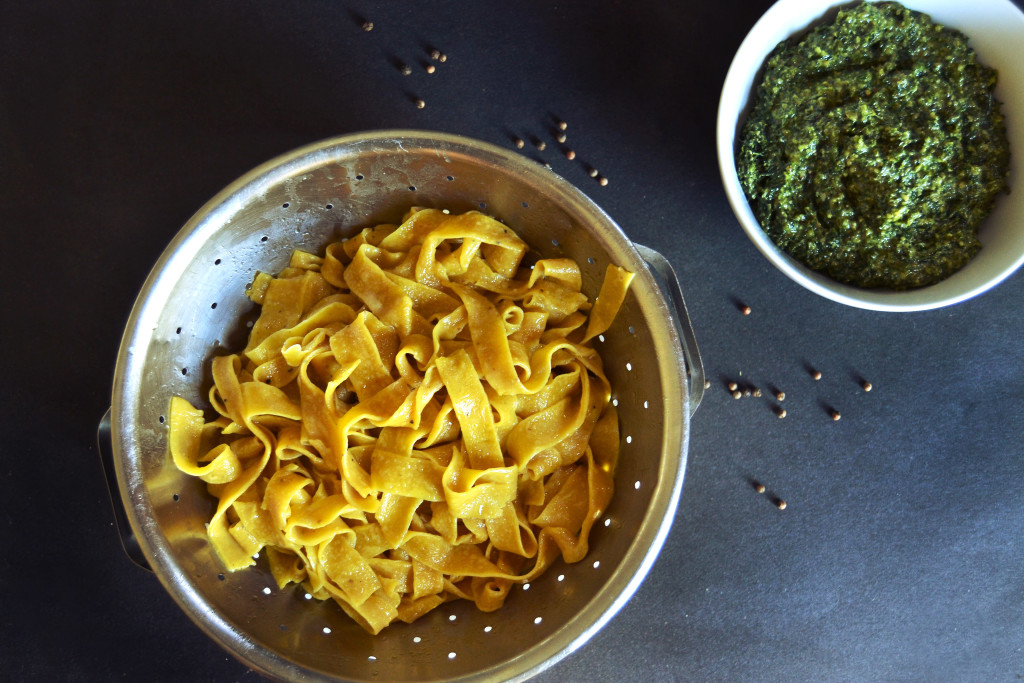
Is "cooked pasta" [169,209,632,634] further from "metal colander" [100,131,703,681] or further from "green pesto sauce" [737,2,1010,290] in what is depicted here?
"green pesto sauce" [737,2,1010,290]

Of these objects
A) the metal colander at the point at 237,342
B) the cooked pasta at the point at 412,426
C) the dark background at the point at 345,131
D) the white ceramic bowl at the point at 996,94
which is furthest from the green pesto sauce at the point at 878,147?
the cooked pasta at the point at 412,426

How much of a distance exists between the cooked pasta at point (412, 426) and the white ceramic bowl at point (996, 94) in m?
0.66

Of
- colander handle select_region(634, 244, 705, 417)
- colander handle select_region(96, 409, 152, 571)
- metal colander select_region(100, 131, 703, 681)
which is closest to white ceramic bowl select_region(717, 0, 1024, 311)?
colander handle select_region(634, 244, 705, 417)

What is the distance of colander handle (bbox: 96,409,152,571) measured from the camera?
210 cm

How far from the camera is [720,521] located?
8.71 feet

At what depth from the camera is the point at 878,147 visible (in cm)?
216

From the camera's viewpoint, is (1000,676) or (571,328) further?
(1000,676)

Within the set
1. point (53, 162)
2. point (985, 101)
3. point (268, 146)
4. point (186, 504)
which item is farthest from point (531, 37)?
point (186, 504)

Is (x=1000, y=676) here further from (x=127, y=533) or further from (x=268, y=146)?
(x=268, y=146)

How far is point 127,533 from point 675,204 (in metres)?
2.20

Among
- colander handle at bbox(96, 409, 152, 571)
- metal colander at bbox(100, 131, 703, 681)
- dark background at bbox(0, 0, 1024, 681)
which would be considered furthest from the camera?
dark background at bbox(0, 0, 1024, 681)

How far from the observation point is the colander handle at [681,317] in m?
2.17

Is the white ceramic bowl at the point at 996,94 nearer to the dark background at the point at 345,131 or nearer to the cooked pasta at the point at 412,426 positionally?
the dark background at the point at 345,131

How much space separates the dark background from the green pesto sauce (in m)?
0.36
